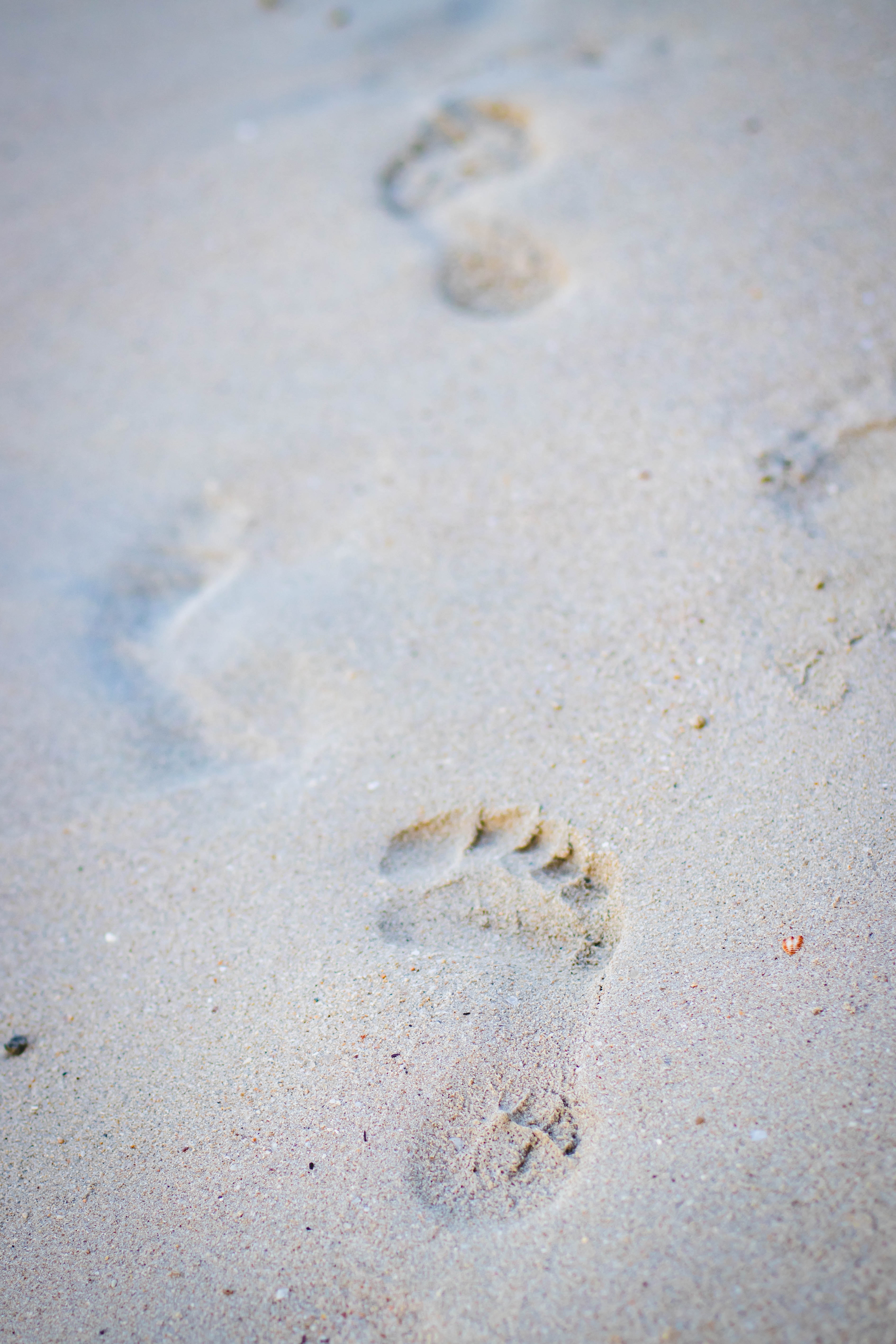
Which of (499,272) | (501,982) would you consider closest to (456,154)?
(499,272)

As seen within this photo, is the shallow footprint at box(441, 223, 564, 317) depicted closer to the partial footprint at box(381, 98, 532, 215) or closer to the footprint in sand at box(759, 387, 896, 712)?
the partial footprint at box(381, 98, 532, 215)

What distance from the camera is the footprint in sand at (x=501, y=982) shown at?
1.43 metres

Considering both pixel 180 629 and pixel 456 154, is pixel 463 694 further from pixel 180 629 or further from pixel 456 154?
pixel 456 154

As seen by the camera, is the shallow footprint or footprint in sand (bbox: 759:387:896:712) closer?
footprint in sand (bbox: 759:387:896:712)

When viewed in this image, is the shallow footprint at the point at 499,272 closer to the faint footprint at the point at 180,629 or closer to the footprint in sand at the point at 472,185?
the footprint in sand at the point at 472,185

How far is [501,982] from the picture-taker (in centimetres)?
161

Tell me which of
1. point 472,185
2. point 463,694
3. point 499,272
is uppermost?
point 472,185

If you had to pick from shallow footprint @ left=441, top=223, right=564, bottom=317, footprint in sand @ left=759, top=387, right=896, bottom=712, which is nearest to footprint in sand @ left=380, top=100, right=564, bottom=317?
shallow footprint @ left=441, top=223, right=564, bottom=317

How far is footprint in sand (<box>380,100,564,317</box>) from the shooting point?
8.67ft

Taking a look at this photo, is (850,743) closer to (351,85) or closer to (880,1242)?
(880,1242)

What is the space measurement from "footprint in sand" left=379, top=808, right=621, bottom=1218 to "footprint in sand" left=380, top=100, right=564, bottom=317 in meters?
1.64

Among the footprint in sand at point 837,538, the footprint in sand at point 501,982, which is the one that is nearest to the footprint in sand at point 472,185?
the footprint in sand at point 837,538

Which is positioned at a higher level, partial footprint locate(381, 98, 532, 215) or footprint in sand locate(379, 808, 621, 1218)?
partial footprint locate(381, 98, 532, 215)

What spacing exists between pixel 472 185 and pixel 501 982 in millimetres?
2489
